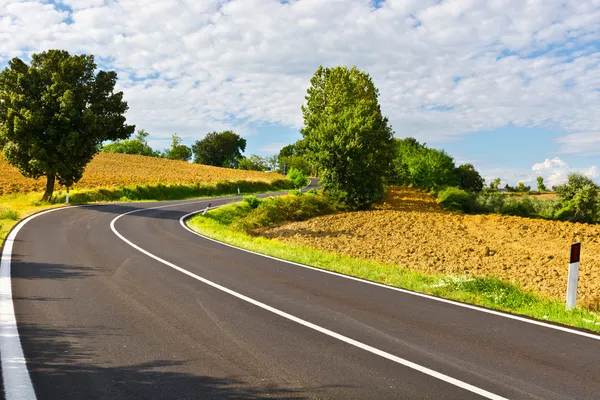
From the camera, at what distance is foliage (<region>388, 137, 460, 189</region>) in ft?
208

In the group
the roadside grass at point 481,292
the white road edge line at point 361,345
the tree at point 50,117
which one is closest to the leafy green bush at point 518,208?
the tree at point 50,117

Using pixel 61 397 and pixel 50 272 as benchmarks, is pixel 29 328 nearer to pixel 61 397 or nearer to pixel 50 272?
pixel 61 397

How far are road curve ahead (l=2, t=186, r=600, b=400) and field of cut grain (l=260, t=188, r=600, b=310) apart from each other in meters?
5.20

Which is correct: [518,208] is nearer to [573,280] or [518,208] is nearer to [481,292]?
[481,292]

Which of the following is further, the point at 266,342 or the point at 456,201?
the point at 456,201

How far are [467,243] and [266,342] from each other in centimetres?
1974

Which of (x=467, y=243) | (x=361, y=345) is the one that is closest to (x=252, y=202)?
(x=467, y=243)

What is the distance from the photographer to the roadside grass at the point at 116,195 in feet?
72.2

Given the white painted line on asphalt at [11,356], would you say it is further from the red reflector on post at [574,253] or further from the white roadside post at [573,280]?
the red reflector on post at [574,253]

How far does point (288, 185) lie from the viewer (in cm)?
6800

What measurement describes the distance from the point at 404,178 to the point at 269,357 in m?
63.8

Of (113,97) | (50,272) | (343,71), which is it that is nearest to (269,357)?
(50,272)

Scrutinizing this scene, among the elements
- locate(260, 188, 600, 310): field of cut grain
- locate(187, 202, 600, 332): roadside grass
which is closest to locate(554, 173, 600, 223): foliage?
locate(260, 188, 600, 310): field of cut grain

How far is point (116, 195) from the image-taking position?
1453 inches
